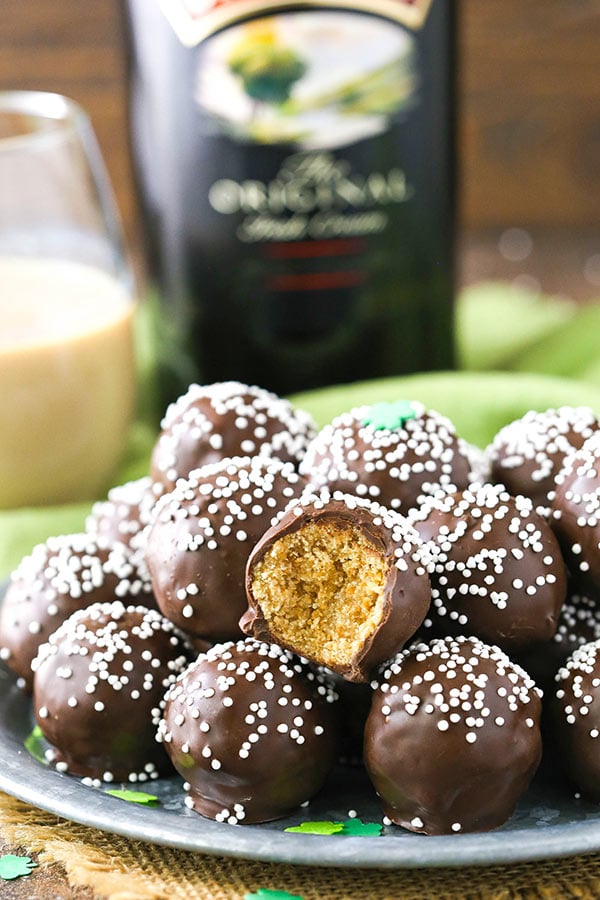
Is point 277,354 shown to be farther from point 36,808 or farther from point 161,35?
point 36,808

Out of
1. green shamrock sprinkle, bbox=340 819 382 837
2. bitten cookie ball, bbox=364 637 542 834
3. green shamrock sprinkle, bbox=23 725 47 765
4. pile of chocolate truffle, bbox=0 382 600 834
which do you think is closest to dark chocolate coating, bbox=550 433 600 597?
pile of chocolate truffle, bbox=0 382 600 834

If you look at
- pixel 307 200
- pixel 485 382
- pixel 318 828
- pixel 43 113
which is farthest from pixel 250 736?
pixel 43 113

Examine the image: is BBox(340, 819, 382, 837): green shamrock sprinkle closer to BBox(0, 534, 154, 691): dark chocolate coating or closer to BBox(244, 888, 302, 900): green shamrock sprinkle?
BBox(244, 888, 302, 900): green shamrock sprinkle

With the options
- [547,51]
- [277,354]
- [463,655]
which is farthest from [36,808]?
[547,51]

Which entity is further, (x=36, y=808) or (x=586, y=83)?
(x=586, y=83)

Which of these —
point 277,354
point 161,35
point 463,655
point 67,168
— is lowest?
point 463,655

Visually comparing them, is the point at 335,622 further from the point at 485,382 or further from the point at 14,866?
the point at 485,382
